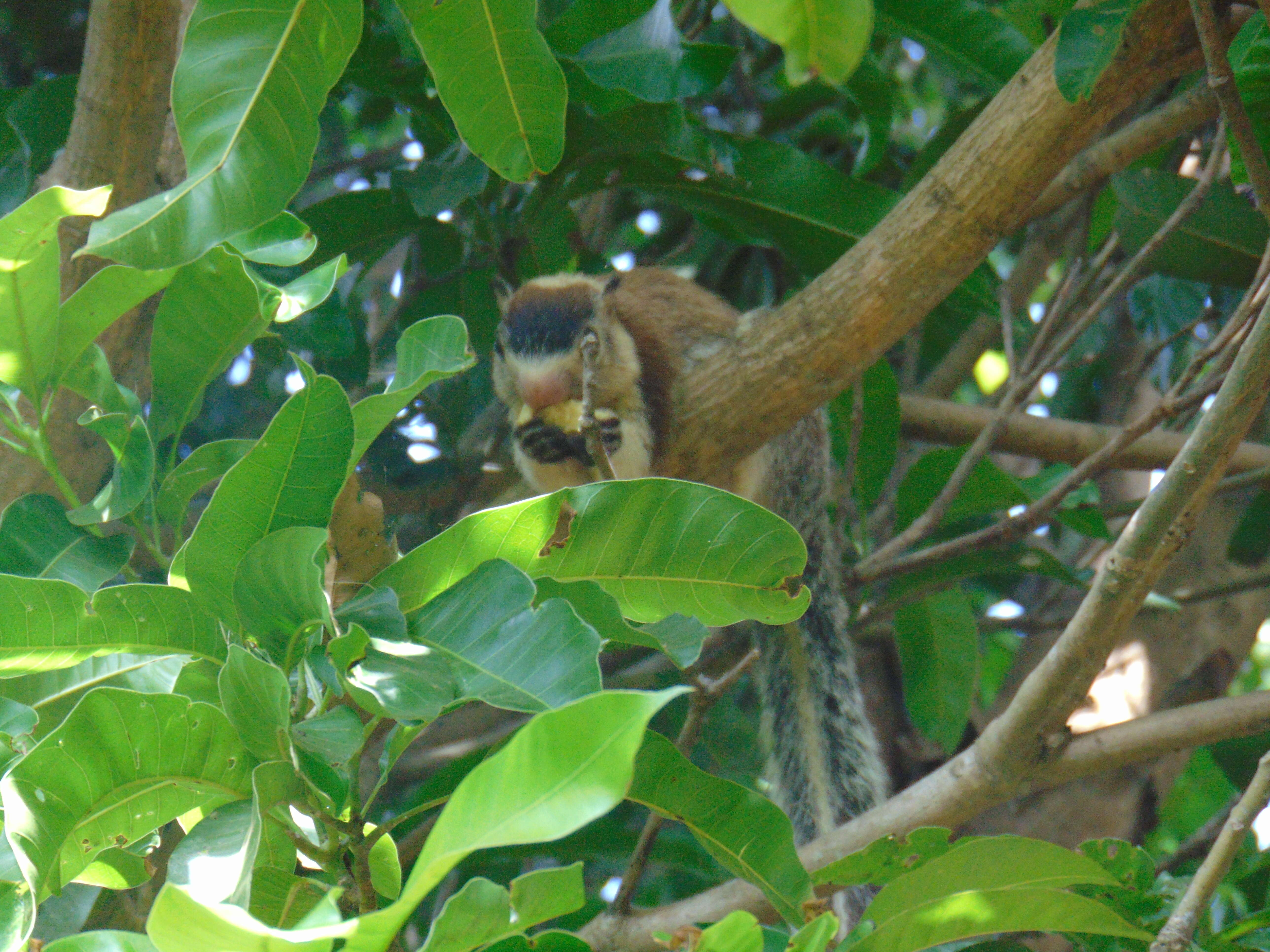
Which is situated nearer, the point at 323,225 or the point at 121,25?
the point at 121,25

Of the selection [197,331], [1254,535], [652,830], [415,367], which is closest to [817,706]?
[652,830]

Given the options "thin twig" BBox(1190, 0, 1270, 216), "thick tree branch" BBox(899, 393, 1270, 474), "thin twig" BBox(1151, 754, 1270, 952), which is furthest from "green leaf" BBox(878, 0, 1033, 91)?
"thin twig" BBox(1151, 754, 1270, 952)

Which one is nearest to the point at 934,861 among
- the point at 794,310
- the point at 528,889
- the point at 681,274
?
the point at 528,889

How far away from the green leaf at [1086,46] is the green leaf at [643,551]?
810mm

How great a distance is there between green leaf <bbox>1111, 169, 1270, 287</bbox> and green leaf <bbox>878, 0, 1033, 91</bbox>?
377mm

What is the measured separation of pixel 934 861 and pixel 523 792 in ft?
2.14

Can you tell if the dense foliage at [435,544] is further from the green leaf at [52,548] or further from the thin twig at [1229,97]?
the thin twig at [1229,97]

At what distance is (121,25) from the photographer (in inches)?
67.0

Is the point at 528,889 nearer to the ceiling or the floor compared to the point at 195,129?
nearer to the floor

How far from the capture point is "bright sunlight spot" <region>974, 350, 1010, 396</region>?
3857 mm

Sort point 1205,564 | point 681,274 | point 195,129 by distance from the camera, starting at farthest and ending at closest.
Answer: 1. point 681,274
2. point 1205,564
3. point 195,129

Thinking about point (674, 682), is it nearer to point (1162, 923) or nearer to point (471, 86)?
point (1162, 923)

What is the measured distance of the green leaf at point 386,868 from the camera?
40.8 inches

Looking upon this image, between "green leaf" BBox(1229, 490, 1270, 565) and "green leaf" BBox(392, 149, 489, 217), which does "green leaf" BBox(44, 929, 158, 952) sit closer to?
"green leaf" BBox(392, 149, 489, 217)
